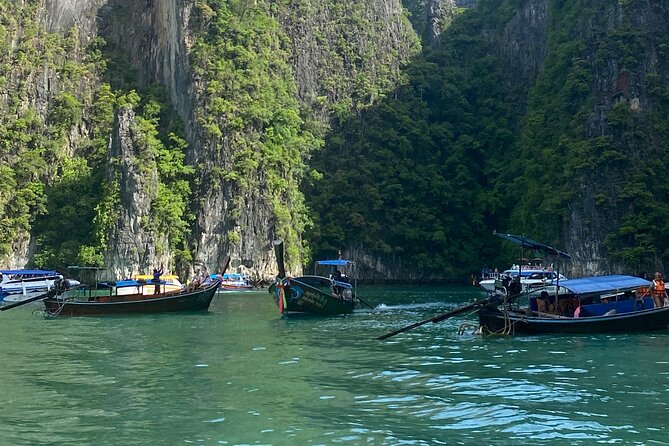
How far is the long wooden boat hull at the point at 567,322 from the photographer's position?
2552 cm

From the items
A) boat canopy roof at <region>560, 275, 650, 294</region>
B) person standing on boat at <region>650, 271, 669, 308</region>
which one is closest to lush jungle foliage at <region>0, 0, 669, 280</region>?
person standing on boat at <region>650, 271, 669, 308</region>

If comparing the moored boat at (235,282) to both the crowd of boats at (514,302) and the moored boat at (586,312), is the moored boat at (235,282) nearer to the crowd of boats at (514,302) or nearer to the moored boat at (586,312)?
the crowd of boats at (514,302)

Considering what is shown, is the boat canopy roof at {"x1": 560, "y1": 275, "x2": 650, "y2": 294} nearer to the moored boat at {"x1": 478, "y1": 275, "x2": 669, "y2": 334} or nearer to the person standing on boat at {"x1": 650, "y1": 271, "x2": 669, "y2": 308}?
the moored boat at {"x1": 478, "y1": 275, "x2": 669, "y2": 334}

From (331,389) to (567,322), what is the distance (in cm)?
1260

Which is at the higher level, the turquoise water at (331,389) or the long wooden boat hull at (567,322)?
the long wooden boat hull at (567,322)

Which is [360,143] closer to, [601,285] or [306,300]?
[306,300]

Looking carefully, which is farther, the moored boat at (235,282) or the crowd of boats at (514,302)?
the moored boat at (235,282)

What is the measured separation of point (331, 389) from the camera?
15758 millimetres

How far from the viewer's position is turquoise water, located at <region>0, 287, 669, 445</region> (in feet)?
39.9

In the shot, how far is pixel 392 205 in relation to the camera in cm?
8569

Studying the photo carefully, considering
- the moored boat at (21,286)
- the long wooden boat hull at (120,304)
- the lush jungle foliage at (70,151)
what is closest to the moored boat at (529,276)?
the long wooden boat hull at (120,304)

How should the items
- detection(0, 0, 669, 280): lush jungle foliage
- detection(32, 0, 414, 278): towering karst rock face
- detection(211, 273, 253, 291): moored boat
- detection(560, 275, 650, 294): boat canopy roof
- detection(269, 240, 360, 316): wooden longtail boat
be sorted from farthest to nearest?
detection(32, 0, 414, 278): towering karst rock face → detection(0, 0, 669, 280): lush jungle foliage → detection(211, 273, 253, 291): moored boat → detection(269, 240, 360, 316): wooden longtail boat → detection(560, 275, 650, 294): boat canopy roof

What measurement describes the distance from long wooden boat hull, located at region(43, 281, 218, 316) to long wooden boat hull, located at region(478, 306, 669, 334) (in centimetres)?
1629

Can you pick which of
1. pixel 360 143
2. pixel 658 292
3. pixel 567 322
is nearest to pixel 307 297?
pixel 567 322
